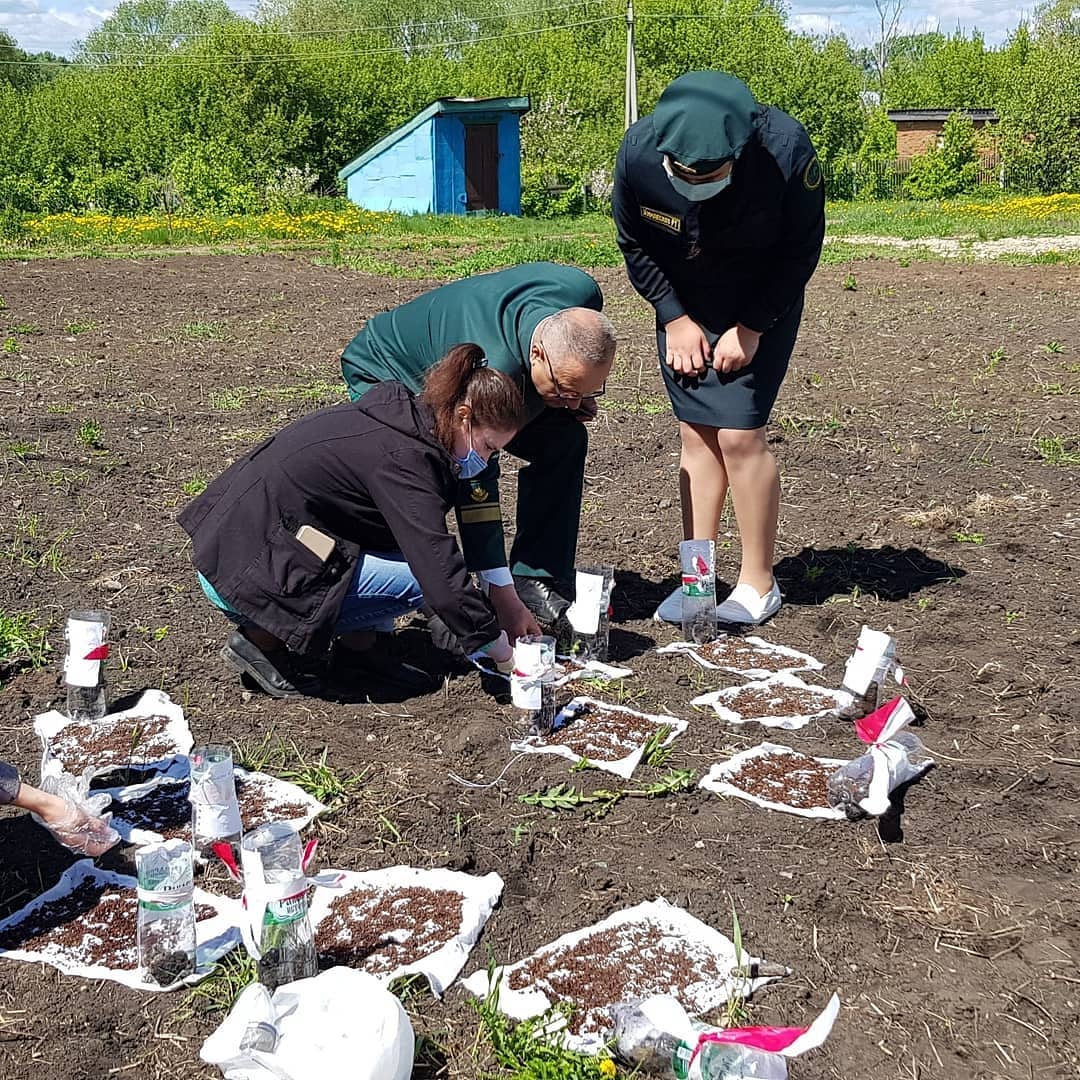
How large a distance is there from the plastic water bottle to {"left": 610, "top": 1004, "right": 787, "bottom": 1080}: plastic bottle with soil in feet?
6.90

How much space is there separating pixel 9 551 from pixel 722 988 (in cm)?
403

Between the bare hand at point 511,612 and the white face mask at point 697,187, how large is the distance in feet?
4.75

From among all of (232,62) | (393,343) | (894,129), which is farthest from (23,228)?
(894,129)

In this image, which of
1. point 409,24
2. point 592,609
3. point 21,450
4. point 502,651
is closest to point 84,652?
point 502,651

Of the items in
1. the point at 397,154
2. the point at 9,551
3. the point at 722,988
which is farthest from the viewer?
the point at 397,154

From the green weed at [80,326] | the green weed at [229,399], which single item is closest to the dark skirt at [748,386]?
the green weed at [229,399]

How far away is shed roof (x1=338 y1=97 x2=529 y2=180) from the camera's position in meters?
30.8

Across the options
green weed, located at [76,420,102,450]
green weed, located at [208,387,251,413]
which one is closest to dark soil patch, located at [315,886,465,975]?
green weed, located at [76,420,102,450]

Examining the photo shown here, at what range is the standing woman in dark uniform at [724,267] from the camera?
3.96 metres

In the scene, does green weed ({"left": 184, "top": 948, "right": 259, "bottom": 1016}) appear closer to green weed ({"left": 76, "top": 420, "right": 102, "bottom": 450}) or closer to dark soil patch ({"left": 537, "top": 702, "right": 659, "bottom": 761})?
dark soil patch ({"left": 537, "top": 702, "right": 659, "bottom": 761})

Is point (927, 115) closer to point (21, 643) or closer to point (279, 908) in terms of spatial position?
point (21, 643)

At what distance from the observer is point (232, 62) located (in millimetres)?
35875

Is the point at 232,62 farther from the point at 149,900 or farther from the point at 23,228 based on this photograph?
the point at 149,900

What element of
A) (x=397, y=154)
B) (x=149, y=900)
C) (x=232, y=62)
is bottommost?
(x=149, y=900)
